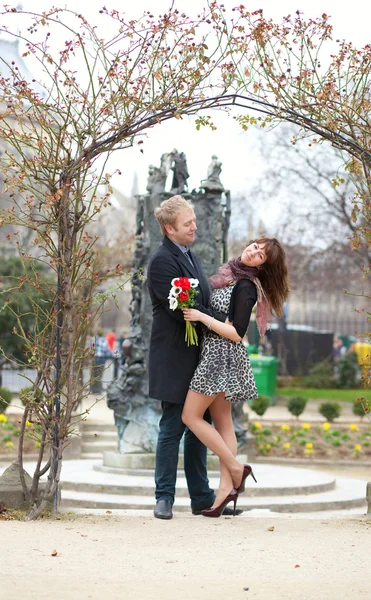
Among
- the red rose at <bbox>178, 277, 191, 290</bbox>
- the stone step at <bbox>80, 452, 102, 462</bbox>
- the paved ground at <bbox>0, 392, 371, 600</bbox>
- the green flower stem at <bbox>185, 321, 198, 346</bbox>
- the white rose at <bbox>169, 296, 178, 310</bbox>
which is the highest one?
the red rose at <bbox>178, 277, 191, 290</bbox>

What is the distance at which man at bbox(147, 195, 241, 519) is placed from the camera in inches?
251

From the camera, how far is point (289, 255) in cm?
2950

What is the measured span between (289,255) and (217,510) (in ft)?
76.5

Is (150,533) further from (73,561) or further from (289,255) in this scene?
(289,255)

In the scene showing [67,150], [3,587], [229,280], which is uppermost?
[67,150]

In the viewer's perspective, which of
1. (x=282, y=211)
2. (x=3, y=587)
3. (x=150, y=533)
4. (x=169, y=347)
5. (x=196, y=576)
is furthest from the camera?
(x=282, y=211)

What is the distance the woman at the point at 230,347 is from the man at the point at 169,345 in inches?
3.6

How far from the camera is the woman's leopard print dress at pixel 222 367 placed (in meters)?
6.32

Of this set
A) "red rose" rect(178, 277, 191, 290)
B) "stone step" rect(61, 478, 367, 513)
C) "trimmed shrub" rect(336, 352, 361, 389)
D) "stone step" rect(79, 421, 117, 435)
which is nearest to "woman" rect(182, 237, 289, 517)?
"red rose" rect(178, 277, 191, 290)

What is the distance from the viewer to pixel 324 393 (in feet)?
80.4

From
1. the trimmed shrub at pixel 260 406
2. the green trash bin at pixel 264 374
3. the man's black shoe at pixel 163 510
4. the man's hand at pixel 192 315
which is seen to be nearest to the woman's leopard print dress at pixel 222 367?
the man's hand at pixel 192 315

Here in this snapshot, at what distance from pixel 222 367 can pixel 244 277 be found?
1.89 ft

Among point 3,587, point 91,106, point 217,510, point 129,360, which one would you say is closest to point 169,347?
point 217,510

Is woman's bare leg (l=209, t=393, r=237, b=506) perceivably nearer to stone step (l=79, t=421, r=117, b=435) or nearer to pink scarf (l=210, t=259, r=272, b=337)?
pink scarf (l=210, t=259, r=272, b=337)
